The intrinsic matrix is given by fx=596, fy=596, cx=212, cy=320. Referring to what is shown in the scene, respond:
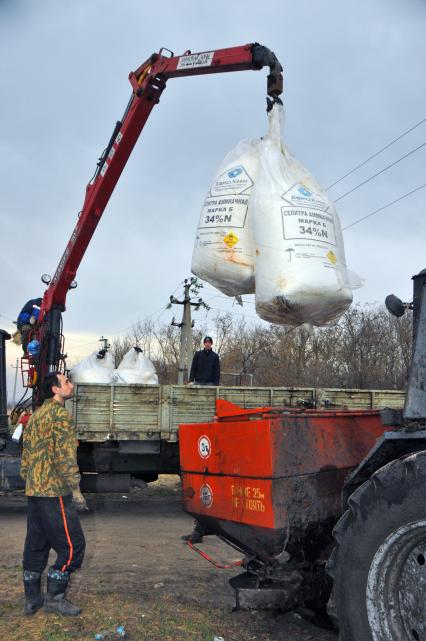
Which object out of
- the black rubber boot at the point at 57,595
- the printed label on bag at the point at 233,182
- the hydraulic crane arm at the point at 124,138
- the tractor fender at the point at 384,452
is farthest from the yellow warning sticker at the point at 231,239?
the black rubber boot at the point at 57,595

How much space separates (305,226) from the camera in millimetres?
4086

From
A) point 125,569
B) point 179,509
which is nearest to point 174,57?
point 125,569

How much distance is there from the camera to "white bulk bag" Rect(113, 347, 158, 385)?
309 inches

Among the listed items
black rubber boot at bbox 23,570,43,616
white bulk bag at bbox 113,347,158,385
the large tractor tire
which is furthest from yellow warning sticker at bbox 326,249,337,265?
white bulk bag at bbox 113,347,158,385

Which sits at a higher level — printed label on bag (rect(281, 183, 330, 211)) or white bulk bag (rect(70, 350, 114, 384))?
printed label on bag (rect(281, 183, 330, 211))

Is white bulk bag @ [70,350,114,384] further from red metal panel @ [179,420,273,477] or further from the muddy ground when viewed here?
red metal panel @ [179,420,273,477]

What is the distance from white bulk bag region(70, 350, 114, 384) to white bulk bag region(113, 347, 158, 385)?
5.0 inches

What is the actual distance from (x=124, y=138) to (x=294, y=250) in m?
3.88

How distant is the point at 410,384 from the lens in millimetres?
2850

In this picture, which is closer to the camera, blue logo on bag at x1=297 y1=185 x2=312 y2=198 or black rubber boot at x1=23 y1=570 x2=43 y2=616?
black rubber boot at x1=23 y1=570 x2=43 y2=616

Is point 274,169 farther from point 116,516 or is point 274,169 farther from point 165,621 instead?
point 116,516

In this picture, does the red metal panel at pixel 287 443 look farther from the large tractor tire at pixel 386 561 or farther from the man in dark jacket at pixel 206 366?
the man in dark jacket at pixel 206 366

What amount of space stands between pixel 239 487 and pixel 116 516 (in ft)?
16.0

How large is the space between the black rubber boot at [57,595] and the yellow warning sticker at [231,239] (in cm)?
251
